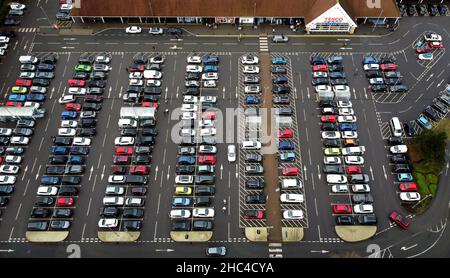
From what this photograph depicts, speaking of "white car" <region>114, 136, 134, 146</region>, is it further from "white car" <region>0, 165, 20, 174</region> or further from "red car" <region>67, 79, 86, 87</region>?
"white car" <region>0, 165, 20, 174</region>

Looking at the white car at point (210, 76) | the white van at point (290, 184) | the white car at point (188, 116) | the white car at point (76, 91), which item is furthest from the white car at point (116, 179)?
the white van at point (290, 184)

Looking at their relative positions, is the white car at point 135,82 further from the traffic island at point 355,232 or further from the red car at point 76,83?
the traffic island at point 355,232

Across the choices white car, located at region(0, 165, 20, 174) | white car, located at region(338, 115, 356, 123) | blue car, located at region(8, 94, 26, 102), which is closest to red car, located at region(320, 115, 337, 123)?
white car, located at region(338, 115, 356, 123)

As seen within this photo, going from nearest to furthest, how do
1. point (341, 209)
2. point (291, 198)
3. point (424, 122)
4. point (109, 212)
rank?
point (109, 212), point (341, 209), point (291, 198), point (424, 122)

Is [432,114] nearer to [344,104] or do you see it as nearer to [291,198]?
[344,104]

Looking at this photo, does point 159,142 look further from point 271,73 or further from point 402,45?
point 402,45

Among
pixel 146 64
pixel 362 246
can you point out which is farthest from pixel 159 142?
pixel 362 246

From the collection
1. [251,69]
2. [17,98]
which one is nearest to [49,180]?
[17,98]

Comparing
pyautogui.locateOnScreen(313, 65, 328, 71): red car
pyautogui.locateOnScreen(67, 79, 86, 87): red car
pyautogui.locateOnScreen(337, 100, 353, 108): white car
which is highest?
pyautogui.locateOnScreen(313, 65, 328, 71): red car
